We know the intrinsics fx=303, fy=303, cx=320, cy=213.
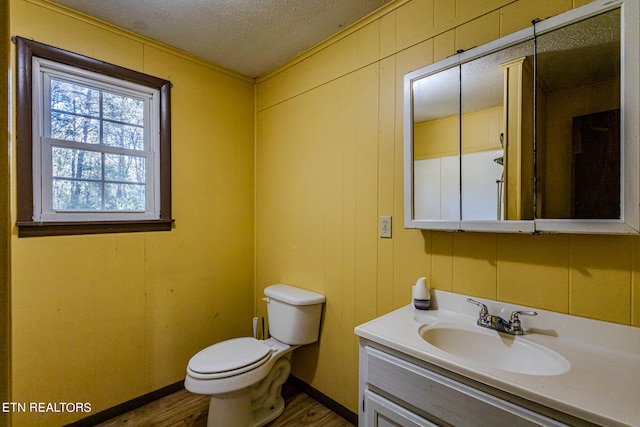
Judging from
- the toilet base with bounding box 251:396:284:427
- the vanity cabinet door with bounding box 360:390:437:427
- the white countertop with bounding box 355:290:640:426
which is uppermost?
the white countertop with bounding box 355:290:640:426

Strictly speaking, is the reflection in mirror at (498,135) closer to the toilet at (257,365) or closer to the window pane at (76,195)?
the toilet at (257,365)

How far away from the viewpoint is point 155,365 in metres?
1.96

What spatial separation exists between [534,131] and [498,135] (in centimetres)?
12

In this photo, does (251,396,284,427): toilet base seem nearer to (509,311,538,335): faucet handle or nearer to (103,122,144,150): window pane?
(509,311,538,335): faucet handle

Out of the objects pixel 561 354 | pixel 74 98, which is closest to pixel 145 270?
pixel 74 98

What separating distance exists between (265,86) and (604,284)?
2.32 meters

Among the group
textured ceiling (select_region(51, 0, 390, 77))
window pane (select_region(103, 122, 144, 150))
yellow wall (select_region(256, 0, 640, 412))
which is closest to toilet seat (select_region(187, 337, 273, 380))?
yellow wall (select_region(256, 0, 640, 412))

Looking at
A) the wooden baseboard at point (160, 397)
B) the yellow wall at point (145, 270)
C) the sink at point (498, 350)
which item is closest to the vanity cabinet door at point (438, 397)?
the sink at point (498, 350)

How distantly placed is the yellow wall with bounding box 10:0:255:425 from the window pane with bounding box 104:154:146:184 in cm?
20

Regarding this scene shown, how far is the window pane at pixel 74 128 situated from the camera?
1637mm

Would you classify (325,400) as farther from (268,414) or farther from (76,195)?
(76,195)

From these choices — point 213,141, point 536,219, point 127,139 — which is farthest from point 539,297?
point 127,139

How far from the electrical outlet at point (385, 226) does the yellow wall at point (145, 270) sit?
123 centimetres

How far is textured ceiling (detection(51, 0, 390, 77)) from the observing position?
1.58 metres
